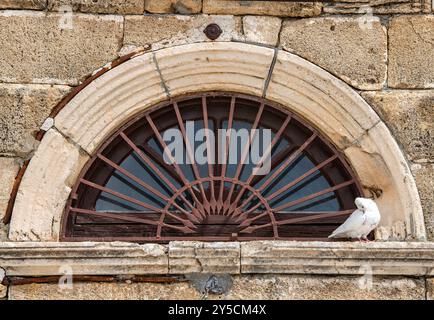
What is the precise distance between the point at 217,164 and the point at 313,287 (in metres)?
0.95

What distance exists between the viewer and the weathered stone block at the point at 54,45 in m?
6.31

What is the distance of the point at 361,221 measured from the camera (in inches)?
233

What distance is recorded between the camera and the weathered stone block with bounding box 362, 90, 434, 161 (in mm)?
6191

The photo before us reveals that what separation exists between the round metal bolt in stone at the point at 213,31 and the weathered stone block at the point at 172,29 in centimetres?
2

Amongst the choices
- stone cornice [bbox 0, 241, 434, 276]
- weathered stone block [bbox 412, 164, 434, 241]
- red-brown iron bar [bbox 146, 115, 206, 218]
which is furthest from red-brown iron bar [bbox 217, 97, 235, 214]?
weathered stone block [bbox 412, 164, 434, 241]

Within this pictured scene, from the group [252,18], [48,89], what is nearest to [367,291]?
[252,18]

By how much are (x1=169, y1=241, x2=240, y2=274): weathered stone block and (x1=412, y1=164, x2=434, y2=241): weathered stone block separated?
3.62 ft

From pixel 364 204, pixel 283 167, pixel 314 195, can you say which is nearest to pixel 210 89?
pixel 283 167

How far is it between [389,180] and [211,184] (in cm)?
104

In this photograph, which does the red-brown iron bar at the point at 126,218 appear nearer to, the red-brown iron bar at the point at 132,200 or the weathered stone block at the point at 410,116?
the red-brown iron bar at the point at 132,200

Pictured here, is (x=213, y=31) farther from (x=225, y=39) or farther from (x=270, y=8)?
(x=270, y=8)

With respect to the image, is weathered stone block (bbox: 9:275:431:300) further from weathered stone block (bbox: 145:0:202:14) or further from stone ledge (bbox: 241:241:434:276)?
weathered stone block (bbox: 145:0:202:14)

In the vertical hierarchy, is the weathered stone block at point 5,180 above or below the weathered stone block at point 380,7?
below

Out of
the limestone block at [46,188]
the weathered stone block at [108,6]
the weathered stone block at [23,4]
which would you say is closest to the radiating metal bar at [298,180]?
the limestone block at [46,188]
